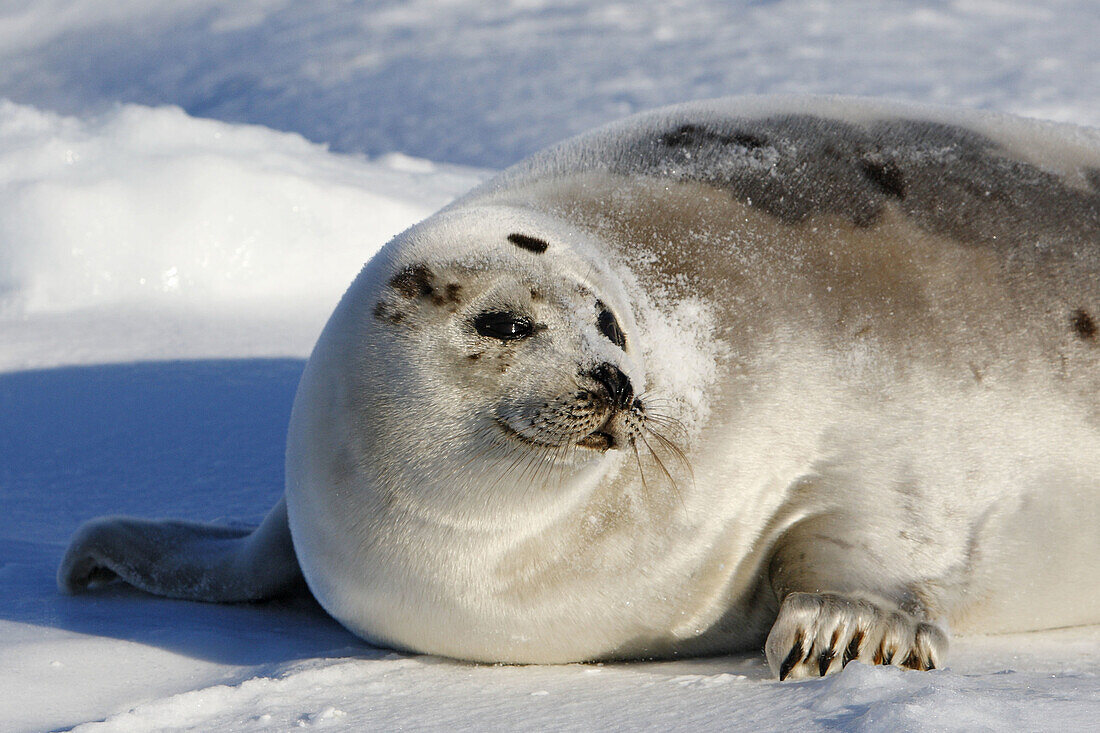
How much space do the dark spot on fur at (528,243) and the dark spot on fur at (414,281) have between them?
174 millimetres

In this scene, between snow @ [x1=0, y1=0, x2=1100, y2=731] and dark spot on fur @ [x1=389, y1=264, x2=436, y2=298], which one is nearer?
snow @ [x1=0, y1=0, x2=1100, y2=731]

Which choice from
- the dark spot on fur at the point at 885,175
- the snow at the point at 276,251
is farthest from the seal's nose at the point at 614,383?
the dark spot on fur at the point at 885,175

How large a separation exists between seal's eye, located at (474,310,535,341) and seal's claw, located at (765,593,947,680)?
2.16ft

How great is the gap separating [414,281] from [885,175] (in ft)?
3.61

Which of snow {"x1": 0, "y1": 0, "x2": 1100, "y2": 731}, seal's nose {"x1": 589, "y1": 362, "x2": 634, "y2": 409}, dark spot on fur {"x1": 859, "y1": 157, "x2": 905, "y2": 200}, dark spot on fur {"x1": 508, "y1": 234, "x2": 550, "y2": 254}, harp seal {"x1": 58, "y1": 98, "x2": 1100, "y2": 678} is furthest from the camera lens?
dark spot on fur {"x1": 859, "y1": 157, "x2": 905, "y2": 200}

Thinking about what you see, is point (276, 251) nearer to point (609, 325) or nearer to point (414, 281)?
point (414, 281)

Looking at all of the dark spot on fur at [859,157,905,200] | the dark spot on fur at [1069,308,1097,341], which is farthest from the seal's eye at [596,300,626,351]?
the dark spot on fur at [1069,308,1097,341]

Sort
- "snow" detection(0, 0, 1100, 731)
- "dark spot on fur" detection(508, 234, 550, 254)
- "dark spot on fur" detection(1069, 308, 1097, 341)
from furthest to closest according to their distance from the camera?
1. "dark spot on fur" detection(1069, 308, 1097, 341)
2. "dark spot on fur" detection(508, 234, 550, 254)
3. "snow" detection(0, 0, 1100, 731)

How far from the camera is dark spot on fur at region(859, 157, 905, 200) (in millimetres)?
2635

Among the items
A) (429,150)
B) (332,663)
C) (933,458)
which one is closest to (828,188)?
(933,458)

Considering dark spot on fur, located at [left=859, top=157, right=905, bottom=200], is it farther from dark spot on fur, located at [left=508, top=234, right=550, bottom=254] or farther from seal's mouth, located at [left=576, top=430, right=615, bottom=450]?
seal's mouth, located at [left=576, top=430, right=615, bottom=450]

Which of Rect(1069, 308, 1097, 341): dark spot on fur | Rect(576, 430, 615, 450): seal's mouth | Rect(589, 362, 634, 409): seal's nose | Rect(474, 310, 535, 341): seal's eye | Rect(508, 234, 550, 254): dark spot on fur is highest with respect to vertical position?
Rect(508, 234, 550, 254): dark spot on fur

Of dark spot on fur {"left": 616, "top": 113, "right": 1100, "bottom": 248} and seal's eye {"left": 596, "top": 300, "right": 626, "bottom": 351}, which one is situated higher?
dark spot on fur {"left": 616, "top": 113, "right": 1100, "bottom": 248}

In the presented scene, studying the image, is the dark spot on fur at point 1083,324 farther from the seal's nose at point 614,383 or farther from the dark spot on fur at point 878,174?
the seal's nose at point 614,383
